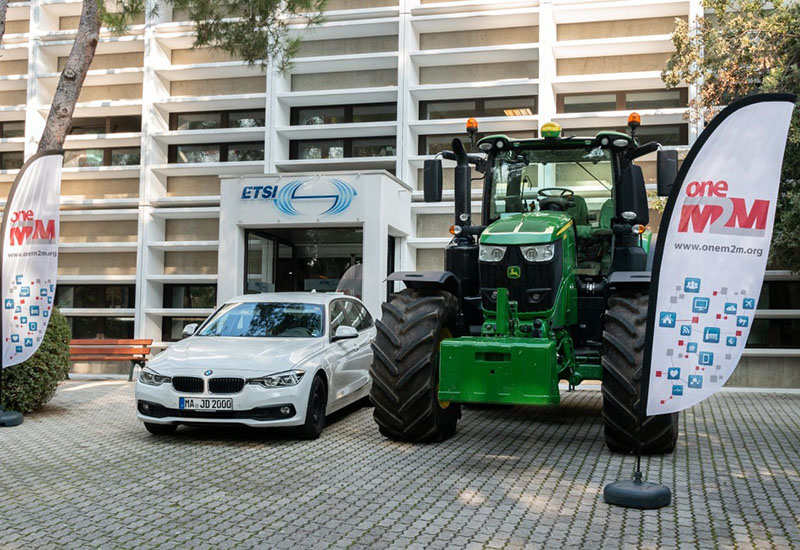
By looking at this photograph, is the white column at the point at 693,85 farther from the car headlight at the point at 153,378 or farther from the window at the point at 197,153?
the car headlight at the point at 153,378

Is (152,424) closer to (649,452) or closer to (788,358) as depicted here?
(649,452)

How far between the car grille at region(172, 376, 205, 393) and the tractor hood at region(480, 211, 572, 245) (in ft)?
10.6

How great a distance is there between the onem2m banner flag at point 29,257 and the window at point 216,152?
1063 cm

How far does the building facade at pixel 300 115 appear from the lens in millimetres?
17438

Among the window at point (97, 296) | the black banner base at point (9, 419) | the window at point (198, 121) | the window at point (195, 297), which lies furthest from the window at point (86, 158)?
the black banner base at point (9, 419)

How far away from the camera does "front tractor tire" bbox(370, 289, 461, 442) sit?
7.48m

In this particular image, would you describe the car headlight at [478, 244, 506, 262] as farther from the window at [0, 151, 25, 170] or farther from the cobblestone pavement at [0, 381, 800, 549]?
the window at [0, 151, 25, 170]

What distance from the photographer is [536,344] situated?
6.96 m

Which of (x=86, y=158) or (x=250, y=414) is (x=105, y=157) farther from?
Result: (x=250, y=414)

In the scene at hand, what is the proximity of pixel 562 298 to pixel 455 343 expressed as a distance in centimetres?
141

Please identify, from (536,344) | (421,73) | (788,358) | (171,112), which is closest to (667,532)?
(536,344)

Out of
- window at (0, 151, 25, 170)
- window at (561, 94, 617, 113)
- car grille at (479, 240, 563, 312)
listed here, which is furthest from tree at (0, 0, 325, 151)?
window at (0, 151, 25, 170)

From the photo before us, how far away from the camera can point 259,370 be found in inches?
313

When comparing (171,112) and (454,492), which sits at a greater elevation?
(171,112)
